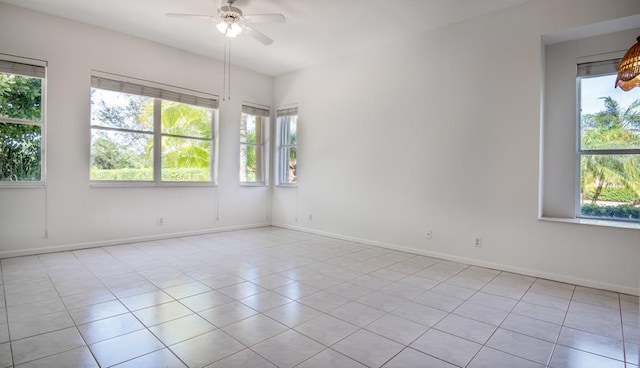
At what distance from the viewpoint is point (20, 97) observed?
4.01 metres

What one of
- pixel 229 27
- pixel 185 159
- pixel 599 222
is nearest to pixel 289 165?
pixel 185 159

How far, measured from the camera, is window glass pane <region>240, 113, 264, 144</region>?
20.7ft

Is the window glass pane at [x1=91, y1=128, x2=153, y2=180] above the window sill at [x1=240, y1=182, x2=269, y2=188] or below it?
above

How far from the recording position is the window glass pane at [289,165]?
6.41 meters

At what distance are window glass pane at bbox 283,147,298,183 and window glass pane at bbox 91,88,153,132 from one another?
248 cm

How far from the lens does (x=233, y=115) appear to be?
19.9 feet

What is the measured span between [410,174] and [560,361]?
2.94 metres

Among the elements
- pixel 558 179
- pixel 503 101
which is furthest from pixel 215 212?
pixel 558 179

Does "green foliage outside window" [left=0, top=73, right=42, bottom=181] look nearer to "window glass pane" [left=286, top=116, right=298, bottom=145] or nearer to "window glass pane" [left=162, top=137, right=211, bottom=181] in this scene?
"window glass pane" [left=162, top=137, right=211, bottom=181]

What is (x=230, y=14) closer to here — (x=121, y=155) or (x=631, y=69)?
(x=121, y=155)

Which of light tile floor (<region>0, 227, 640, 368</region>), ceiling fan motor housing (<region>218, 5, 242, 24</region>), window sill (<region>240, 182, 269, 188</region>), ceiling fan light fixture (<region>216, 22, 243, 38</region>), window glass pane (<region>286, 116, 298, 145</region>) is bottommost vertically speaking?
light tile floor (<region>0, 227, 640, 368</region>)

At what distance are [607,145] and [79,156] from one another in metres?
6.48

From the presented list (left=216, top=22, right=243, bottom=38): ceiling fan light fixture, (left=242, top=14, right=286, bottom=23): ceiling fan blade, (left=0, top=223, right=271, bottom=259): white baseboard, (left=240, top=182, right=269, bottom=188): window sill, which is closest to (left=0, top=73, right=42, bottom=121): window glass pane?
(left=0, top=223, right=271, bottom=259): white baseboard

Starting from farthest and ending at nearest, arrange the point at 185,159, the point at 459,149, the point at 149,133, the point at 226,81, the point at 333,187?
the point at 226,81
the point at 333,187
the point at 185,159
the point at 149,133
the point at 459,149
